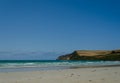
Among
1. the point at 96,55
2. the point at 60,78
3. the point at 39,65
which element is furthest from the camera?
the point at 96,55

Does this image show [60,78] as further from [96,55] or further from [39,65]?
[96,55]

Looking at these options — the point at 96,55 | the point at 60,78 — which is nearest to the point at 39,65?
the point at 60,78

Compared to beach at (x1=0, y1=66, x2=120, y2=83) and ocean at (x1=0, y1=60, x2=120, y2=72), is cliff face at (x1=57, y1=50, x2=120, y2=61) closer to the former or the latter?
ocean at (x1=0, y1=60, x2=120, y2=72)

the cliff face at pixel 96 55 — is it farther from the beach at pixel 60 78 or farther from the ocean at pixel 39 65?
the beach at pixel 60 78

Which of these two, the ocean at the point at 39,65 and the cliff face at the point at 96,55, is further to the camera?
the cliff face at the point at 96,55

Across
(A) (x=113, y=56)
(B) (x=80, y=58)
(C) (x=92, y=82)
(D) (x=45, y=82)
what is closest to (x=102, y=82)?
(C) (x=92, y=82)

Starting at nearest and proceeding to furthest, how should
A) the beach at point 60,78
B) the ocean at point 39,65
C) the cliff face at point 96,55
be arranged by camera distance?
the beach at point 60,78, the ocean at point 39,65, the cliff face at point 96,55

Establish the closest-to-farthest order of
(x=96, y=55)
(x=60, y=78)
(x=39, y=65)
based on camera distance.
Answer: (x=60, y=78), (x=39, y=65), (x=96, y=55)

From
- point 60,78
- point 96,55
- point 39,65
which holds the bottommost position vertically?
point 60,78

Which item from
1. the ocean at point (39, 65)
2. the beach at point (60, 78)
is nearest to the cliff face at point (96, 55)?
the ocean at point (39, 65)

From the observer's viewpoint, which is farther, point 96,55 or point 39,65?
point 96,55

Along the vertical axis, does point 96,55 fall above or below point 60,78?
above

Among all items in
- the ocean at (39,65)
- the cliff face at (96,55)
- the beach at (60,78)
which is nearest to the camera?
the beach at (60,78)

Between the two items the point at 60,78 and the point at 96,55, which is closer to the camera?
the point at 60,78
